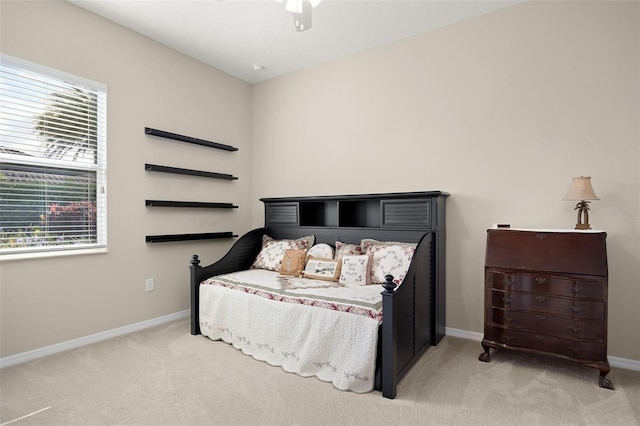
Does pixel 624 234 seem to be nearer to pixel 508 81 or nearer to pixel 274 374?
pixel 508 81

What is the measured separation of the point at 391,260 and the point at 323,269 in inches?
23.4

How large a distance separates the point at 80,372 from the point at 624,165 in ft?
13.1

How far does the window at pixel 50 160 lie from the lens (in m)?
2.48

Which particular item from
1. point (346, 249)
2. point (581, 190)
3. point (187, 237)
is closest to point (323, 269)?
point (346, 249)

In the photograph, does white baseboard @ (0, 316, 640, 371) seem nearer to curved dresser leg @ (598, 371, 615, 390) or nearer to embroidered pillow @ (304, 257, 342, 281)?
curved dresser leg @ (598, 371, 615, 390)

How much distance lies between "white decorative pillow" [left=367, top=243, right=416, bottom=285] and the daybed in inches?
0.4

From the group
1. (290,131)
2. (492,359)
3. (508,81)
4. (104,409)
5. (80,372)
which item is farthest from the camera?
(290,131)

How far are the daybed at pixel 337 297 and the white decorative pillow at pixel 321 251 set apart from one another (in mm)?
21

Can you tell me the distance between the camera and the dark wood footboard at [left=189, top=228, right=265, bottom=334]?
10.1 feet

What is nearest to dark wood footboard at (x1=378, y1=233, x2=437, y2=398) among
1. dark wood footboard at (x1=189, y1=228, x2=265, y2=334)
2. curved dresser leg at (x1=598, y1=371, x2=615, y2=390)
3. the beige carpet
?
the beige carpet

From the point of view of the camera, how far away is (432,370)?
94.3 inches

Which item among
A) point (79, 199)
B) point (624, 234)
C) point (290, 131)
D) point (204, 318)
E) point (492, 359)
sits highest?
point (290, 131)

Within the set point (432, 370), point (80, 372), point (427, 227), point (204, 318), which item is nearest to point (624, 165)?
point (427, 227)

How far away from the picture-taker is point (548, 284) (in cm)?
234
